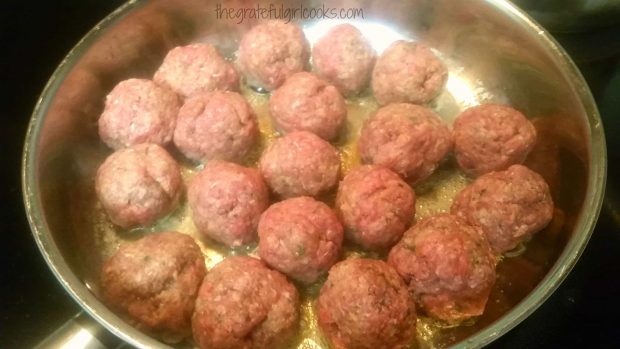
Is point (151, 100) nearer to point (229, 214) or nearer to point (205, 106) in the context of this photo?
point (205, 106)

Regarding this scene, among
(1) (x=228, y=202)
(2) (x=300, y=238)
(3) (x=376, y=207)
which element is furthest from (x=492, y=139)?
(1) (x=228, y=202)

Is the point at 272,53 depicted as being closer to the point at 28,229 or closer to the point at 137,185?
the point at 137,185

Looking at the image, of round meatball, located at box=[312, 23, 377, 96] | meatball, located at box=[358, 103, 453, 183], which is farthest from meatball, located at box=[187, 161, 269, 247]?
round meatball, located at box=[312, 23, 377, 96]

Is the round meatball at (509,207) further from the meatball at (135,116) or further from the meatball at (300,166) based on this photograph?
the meatball at (135,116)

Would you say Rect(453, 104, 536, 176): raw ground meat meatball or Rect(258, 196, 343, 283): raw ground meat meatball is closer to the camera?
Rect(258, 196, 343, 283): raw ground meat meatball

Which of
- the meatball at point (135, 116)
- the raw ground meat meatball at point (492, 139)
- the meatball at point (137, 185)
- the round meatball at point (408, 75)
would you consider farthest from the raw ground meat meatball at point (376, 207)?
the meatball at point (135, 116)

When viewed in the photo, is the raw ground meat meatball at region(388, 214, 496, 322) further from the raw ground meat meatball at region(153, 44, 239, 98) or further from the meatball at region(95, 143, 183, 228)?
the raw ground meat meatball at region(153, 44, 239, 98)
